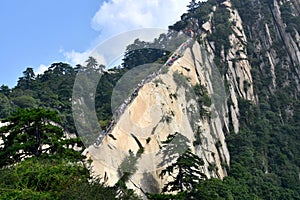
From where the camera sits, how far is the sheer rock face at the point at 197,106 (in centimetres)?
1747

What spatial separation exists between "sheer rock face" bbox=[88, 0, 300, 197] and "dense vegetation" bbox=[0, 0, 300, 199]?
1.29 feet

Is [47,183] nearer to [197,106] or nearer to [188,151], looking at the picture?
[188,151]

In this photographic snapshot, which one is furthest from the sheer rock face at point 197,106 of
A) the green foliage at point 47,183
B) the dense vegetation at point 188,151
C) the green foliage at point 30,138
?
the green foliage at point 47,183

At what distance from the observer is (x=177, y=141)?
61.7 ft

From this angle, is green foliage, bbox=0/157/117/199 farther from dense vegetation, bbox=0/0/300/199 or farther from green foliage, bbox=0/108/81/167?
green foliage, bbox=0/108/81/167

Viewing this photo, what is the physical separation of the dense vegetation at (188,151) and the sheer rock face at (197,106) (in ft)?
1.29

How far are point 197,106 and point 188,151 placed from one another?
1024 cm

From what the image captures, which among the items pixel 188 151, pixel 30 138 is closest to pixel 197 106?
pixel 188 151

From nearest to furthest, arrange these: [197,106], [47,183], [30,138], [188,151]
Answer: [47,183]
[30,138]
[188,151]
[197,106]

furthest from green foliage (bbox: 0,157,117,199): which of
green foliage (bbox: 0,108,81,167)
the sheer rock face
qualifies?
the sheer rock face

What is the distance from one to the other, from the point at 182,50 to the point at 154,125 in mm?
10696

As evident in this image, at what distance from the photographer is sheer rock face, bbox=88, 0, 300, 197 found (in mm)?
17469

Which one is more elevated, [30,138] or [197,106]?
[197,106]

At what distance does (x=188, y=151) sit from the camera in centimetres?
1661
